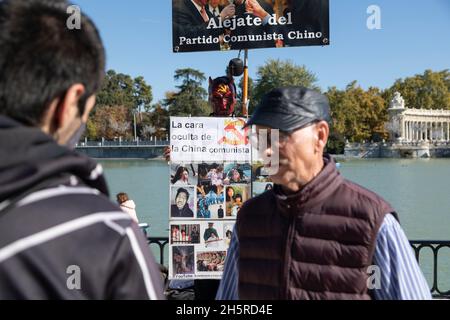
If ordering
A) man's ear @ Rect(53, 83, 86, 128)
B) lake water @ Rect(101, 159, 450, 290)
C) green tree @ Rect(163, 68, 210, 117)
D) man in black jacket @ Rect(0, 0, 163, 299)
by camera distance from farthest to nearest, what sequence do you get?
green tree @ Rect(163, 68, 210, 117) → lake water @ Rect(101, 159, 450, 290) → man's ear @ Rect(53, 83, 86, 128) → man in black jacket @ Rect(0, 0, 163, 299)

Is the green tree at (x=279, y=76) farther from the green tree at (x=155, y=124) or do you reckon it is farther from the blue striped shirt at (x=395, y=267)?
the blue striped shirt at (x=395, y=267)

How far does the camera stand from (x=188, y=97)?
7112cm

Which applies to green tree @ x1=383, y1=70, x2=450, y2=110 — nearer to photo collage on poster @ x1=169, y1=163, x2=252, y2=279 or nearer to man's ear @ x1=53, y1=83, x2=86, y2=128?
photo collage on poster @ x1=169, y1=163, x2=252, y2=279

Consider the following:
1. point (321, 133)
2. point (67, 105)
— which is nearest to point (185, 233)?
point (321, 133)

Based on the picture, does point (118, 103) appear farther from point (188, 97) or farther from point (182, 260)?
point (182, 260)

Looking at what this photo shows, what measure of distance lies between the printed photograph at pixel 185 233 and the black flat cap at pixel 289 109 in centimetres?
267

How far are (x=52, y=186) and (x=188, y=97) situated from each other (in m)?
70.6

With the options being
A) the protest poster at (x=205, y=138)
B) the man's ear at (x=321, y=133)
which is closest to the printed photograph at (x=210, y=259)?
the protest poster at (x=205, y=138)

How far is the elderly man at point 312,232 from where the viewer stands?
6.52ft

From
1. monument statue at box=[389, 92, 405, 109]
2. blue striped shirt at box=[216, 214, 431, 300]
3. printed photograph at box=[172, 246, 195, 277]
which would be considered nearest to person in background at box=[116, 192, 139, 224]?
printed photograph at box=[172, 246, 195, 277]

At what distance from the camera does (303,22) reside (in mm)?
4574

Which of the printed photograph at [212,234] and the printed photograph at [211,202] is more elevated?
the printed photograph at [211,202]

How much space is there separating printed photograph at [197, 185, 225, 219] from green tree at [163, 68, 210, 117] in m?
64.0

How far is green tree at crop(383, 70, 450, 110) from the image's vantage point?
291 feet
